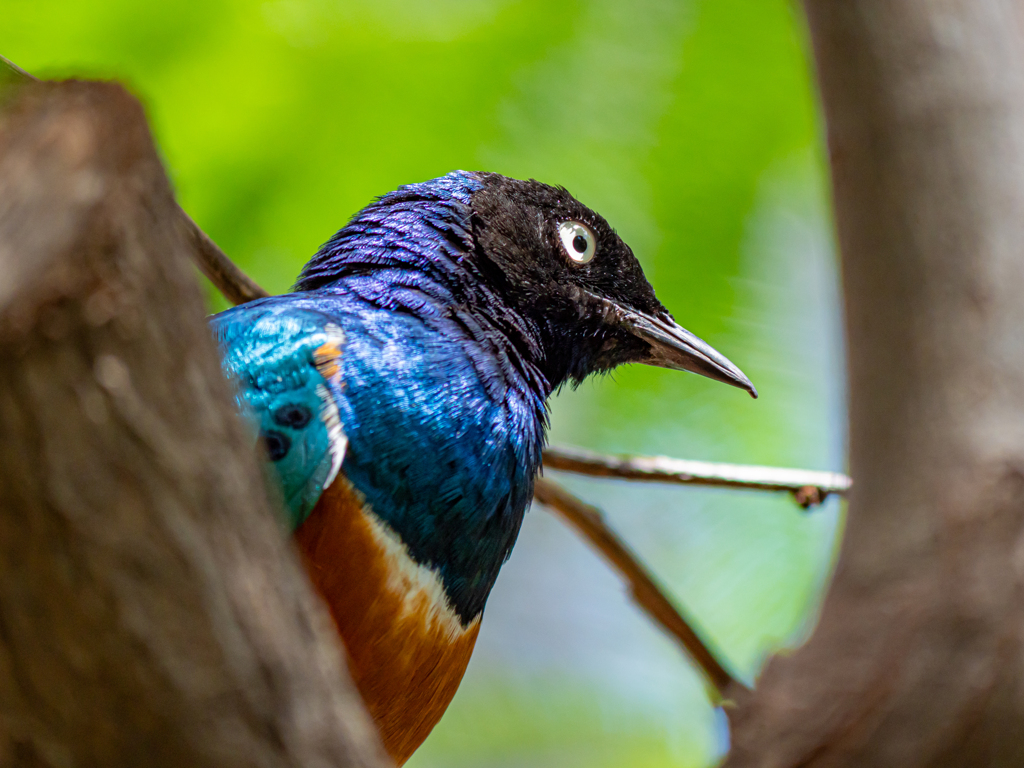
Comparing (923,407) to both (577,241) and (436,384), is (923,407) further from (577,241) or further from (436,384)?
(577,241)

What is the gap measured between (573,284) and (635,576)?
4.42 feet

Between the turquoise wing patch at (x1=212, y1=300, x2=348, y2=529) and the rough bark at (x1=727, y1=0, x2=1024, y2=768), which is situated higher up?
the rough bark at (x1=727, y1=0, x2=1024, y2=768)

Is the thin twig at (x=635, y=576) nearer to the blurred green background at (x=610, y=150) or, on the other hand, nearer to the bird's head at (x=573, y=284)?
the bird's head at (x=573, y=284)

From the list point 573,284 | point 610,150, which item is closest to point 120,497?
point 573,284

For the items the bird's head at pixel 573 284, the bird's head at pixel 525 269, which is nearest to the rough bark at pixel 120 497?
the bird's head at pixel 525 269

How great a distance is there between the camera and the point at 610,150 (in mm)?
8250

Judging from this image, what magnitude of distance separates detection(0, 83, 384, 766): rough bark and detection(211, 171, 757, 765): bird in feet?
4.42

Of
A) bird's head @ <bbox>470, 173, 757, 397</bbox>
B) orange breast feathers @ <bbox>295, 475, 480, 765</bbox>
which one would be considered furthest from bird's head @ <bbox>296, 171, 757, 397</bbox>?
orange breast feathers @ <bbox>295, 475, 480, 765</bbox>

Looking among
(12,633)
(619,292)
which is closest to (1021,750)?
(12,633)

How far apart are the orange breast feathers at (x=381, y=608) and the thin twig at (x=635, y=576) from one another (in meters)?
1.31

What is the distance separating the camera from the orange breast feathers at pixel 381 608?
305cm

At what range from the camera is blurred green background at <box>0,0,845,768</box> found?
8016 millimetres

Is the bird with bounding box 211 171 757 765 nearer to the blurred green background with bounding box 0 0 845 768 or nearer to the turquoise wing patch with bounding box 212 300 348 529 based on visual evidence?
the turquoise wing patch with bounding box 212 300 348 529

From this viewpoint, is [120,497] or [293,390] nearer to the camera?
[120,497]
